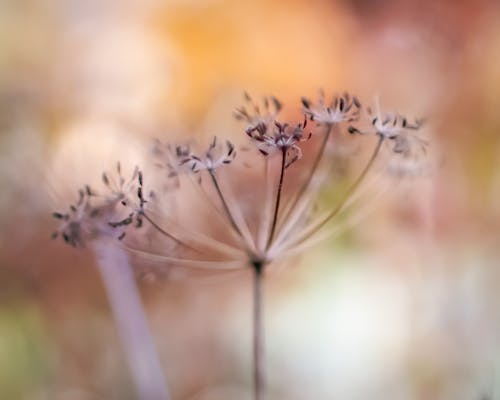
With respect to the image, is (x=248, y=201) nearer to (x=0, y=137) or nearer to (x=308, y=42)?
(x=0, y=137)

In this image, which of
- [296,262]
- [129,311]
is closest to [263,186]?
[296,262]

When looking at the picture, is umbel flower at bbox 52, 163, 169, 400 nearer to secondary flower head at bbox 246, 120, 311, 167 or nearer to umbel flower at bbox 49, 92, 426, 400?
umbel flower at bbox 49, 92, 426, 400

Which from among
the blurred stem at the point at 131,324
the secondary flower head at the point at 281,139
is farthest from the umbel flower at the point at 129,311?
the secondary flower head at the point at 281,139

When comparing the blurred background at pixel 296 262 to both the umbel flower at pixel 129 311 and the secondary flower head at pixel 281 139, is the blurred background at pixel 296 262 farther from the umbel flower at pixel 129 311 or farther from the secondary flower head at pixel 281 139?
the secondary flower head at pixel 281 139

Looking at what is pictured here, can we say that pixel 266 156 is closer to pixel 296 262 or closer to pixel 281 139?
pixel 281 139

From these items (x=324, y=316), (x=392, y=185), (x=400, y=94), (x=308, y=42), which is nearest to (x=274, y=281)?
(x=324, y=316)
